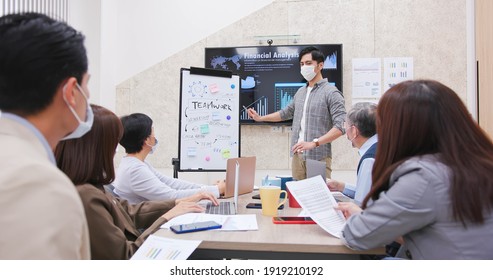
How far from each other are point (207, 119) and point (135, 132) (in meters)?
0.94

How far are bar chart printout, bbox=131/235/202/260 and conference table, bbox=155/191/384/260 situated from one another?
48mm

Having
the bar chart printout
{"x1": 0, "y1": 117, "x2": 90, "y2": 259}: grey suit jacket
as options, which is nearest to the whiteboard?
the bar chart printout

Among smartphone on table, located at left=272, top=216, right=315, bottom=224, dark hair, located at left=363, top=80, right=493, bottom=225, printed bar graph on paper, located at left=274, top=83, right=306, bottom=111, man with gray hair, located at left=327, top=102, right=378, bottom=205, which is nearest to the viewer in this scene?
dark hair, located at left=363, top=80, right=493, bottom=225

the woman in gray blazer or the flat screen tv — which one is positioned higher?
the flat screen tv

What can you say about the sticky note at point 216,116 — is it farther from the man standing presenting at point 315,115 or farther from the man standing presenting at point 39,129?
the man standing presenting at point 39,129

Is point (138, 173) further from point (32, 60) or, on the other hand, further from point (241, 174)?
point (32, 60)

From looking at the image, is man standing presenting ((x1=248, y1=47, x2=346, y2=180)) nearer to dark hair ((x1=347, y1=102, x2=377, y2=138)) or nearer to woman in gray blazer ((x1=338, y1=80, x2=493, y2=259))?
dark hair ((x1=347, y1=102, x2=377, y2=138))

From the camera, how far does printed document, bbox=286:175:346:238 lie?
134 centimetres

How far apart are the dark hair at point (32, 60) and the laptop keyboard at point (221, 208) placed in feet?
3.40

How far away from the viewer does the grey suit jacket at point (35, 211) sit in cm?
60

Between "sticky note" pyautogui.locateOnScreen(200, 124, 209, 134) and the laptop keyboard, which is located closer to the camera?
the laptop keyboard

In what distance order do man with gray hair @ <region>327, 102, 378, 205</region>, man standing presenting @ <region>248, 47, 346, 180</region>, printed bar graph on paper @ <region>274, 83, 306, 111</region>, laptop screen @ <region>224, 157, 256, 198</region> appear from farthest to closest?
printed bar graph on paper @ <region>274, 83, 306, 111</region> → man standing presenting @ <region>248, 47, 346, 180</region> → man with gray hair @ <region>327, 102, 378, 205</region> → laptop screen @ <region>224, 157, 256, 198</region>

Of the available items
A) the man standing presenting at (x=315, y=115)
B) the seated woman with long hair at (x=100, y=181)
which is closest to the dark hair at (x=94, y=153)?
the seated woman with long hair at (x=100, y=181)

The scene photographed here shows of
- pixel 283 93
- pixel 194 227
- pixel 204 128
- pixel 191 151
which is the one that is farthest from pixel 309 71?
pixel 194 227
